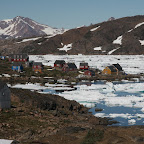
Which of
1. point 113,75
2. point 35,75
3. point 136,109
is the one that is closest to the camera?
point 136,109

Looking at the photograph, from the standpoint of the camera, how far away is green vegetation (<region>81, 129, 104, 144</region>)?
92.1 ft

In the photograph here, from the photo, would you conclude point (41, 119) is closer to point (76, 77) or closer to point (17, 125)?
Answer: point (17, 125)

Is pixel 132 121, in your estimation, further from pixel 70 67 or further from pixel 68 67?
pixel 70 67

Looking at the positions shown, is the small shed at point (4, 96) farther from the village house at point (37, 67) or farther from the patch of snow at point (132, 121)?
the village house at point (37, 67)

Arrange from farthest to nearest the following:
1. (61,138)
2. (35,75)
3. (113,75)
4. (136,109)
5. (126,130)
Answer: (113,75) < (35,75) < (136,109) < (126,130) < (61,138)

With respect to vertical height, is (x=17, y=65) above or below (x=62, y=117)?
above

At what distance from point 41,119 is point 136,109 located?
684 inches

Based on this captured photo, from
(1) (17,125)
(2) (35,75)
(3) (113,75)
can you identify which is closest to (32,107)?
(1) (17,125)

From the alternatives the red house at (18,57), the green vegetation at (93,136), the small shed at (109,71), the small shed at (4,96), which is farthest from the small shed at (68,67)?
the green vegetation at (93,136)

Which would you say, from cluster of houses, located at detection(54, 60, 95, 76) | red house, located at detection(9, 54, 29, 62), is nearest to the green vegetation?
cluster of houses, located at detection(54, 60, 95, 76)

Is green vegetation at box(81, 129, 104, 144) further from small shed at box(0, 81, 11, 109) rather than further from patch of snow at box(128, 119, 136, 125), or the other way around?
small shed at box(0, 81, 11, 109)

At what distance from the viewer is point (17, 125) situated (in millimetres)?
34625

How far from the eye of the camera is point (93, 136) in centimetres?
2970

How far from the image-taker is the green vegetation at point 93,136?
28062mm
